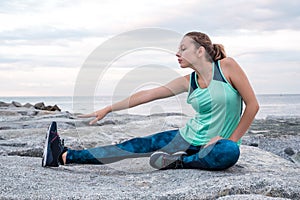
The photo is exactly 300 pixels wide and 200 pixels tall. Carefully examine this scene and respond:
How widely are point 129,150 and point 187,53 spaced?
0.90 m

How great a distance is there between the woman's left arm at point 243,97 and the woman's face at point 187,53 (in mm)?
293

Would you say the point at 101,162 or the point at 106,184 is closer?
the point at 106,184

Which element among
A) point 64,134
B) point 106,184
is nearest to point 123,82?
point 106,184

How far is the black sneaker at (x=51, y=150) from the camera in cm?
361

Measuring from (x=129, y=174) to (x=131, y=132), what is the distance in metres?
2.61

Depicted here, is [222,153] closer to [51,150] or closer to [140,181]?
[140,181]

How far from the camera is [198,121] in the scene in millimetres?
3643

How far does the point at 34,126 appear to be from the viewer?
23.1 feet

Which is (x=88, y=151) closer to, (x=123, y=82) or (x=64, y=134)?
(x=123, y=82)

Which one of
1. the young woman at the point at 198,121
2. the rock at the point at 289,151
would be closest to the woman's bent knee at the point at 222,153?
A: the young woman at the point at 198,121

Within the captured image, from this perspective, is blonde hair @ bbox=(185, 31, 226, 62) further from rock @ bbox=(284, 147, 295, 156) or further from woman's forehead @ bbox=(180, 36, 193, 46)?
rock @ bbox=(284, 147, 295, 156)

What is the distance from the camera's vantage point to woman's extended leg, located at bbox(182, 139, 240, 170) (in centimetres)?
340

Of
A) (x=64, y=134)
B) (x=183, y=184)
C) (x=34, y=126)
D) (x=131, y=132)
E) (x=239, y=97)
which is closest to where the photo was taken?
(x=183, y=184)

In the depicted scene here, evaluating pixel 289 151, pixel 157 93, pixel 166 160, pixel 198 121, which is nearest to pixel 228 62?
pixel 198 121
